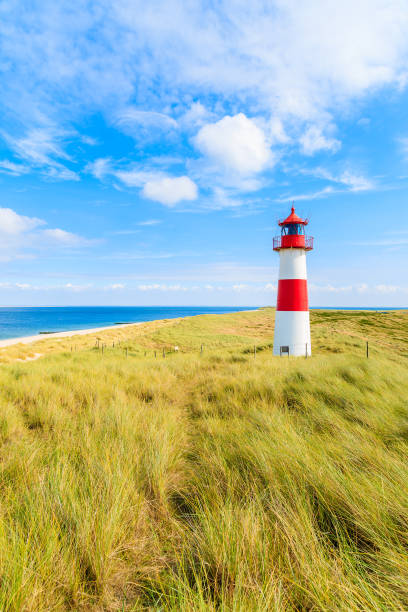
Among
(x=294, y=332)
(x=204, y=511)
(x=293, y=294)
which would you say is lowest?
(x=204, y=511)

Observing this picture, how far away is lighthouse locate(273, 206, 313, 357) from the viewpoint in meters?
14.7

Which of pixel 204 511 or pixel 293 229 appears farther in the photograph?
pixel 293 229

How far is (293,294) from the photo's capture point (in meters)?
14.7

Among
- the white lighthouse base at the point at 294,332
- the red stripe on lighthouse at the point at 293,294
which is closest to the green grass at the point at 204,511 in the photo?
the white lighthouse base at the point at 294,332

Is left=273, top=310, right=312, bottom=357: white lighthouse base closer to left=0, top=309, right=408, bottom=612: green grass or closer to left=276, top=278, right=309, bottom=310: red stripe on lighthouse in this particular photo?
left=276, top=278, right=309, bottom=310: red stripe on lighthouse

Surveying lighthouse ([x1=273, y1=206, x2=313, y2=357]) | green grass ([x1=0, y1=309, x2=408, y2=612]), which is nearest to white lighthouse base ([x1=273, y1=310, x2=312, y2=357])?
lighthouse ([x1=273, y1=206, x2=313, y2=357])

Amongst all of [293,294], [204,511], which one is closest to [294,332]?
[293,294]

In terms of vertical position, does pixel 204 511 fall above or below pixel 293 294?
below

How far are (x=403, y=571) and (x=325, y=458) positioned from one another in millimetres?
1287

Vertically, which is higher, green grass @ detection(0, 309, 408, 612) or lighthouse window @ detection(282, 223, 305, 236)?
lighthouse window @ detection(282, 223, 305, 236)

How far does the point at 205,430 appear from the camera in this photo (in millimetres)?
4730

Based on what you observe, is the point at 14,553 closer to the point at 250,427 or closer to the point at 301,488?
the point at 301,488

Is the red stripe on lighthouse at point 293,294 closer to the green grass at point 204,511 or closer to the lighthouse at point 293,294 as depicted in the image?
the lighthouse at point 293,294

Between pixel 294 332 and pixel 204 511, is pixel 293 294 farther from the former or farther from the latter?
pixel 204 511
